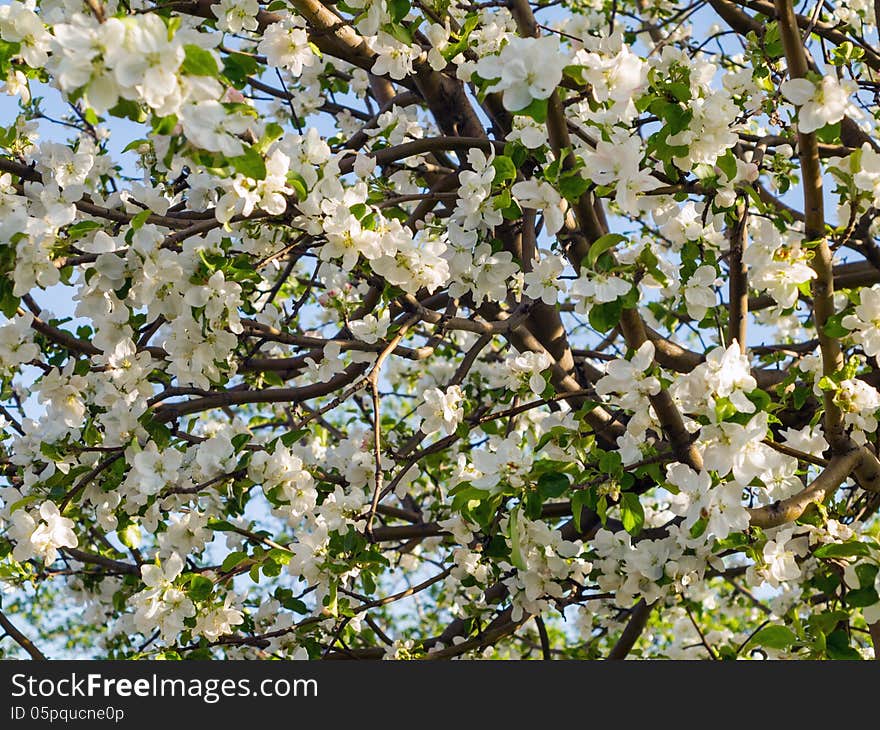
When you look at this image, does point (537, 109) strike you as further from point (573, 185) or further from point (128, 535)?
point (128, 535)

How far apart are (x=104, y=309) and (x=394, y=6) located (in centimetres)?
87

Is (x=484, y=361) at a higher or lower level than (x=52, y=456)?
higher

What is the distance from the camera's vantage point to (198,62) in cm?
139

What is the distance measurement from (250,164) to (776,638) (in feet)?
4.12

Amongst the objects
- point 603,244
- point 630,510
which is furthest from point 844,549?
point 603,244

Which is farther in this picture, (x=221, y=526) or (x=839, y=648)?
(x=221, y=526)

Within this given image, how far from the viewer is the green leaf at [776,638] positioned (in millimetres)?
1831

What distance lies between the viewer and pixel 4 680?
102 inches

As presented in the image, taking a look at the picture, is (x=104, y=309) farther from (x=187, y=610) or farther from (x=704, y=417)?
(x=704, y=417)

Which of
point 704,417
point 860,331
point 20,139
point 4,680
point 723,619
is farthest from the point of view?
point 723,619

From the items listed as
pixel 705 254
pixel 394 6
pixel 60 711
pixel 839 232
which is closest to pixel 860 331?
pixel 839 232

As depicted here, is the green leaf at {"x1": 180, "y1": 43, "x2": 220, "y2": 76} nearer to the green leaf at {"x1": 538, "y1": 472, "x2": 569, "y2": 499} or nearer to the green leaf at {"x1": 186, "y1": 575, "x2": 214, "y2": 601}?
the green leaf at {"x1": 538, "y1": 472, "x2": 569, "y2": 499}

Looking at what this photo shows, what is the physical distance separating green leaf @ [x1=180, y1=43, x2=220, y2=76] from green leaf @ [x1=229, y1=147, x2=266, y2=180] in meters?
0.17

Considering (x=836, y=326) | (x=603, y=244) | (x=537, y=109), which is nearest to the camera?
(x=537, y=109)
